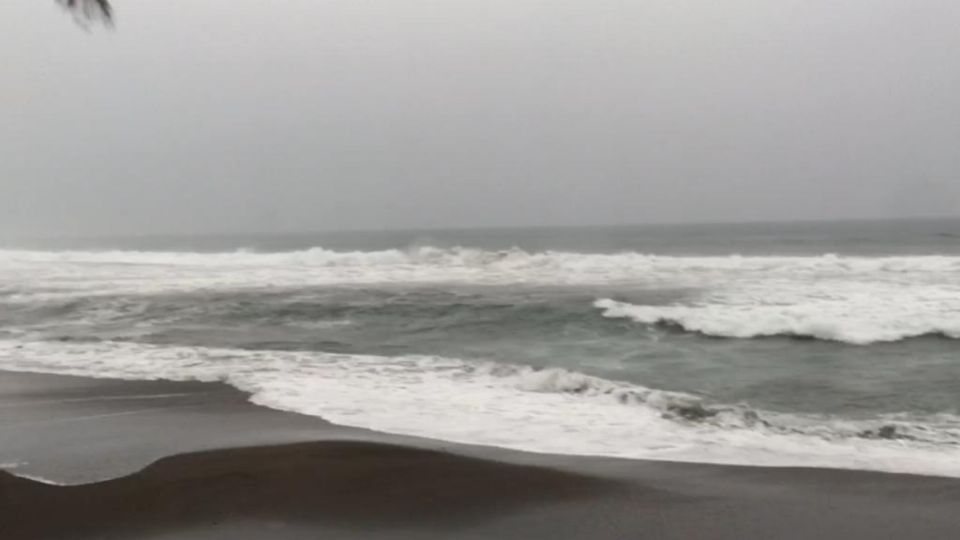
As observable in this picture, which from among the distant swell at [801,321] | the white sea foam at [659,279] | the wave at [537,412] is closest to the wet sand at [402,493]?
the wave at [537,412]

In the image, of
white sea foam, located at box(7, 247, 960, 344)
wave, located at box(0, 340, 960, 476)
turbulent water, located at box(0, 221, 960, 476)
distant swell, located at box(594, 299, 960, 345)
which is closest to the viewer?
wave, located at box(0, 340, 960, 476)

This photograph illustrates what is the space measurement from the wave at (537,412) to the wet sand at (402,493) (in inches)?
19.8

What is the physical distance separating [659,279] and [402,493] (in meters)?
17.8

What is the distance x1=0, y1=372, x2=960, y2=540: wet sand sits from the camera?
4.30m

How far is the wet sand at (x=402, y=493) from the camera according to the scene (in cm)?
430

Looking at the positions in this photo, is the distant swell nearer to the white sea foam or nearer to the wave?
the white sea foam

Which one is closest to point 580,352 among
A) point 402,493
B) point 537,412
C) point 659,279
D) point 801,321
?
point 537,412

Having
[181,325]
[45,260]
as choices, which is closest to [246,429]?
[181,325]

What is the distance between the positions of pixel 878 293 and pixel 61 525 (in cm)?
1622

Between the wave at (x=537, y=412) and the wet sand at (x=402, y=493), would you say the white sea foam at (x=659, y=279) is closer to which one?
the wave at (x=537, y=412)

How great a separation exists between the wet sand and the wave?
503mm

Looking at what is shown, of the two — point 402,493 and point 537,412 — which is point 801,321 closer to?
point 537,412

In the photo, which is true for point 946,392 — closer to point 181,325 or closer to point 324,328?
point 324,328

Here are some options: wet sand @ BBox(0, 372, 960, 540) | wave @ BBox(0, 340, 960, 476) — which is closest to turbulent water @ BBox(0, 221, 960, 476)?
wave @ BBox(0, 340, 960, 476)
